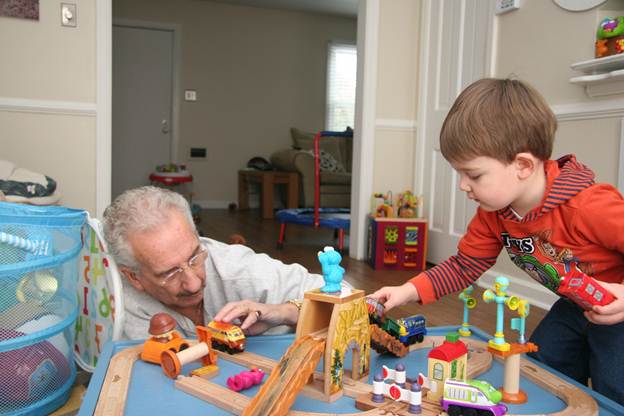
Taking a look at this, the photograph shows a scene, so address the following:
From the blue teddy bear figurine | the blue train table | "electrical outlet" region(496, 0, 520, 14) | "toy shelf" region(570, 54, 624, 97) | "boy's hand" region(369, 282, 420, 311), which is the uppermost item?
"electrical outlet" region(496, 0, 520, 14)

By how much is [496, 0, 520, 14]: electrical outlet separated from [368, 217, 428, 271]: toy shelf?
1299mm

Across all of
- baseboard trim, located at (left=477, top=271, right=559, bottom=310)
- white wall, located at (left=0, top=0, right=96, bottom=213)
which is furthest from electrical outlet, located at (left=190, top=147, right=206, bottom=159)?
baseboard trim, located at (left=477, top=271, right=559, bottom=310)

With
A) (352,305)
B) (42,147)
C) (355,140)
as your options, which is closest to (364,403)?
(352,305)

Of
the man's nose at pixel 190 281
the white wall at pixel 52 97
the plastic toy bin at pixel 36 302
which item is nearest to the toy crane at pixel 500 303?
the man's nose at pixel 190 281

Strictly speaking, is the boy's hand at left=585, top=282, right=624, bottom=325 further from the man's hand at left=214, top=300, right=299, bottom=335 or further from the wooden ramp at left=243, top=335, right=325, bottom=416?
the man's hand at left=214, top=300, right=299, bottom=335

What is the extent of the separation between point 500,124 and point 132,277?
2.87ft

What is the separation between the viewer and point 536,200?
3.35 ft

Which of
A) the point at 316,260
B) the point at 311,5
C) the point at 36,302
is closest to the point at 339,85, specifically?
the point at 311,5

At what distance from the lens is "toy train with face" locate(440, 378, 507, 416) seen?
75 cm

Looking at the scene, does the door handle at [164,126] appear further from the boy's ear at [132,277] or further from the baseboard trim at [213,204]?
the boy's ear at [132,277]

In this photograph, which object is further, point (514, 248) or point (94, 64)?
point (94, 64)

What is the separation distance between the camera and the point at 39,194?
2668 millimetres

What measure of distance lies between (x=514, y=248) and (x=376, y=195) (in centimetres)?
277

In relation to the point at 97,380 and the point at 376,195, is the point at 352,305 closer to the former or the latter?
the point at 97,380
